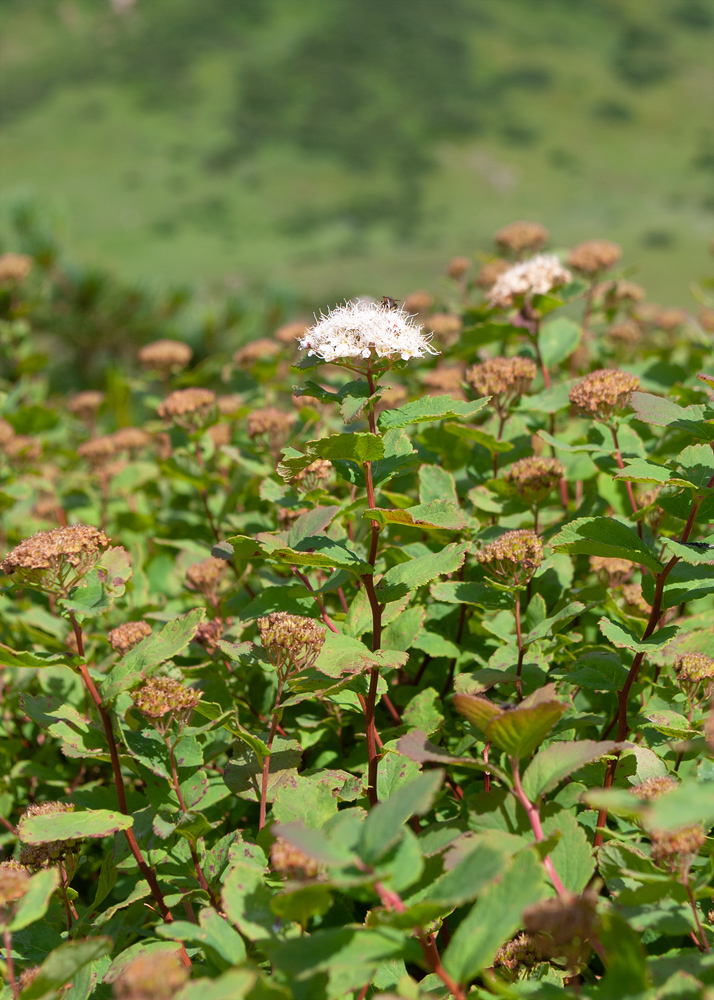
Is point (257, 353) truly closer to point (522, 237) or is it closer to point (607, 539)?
point (522, 237)

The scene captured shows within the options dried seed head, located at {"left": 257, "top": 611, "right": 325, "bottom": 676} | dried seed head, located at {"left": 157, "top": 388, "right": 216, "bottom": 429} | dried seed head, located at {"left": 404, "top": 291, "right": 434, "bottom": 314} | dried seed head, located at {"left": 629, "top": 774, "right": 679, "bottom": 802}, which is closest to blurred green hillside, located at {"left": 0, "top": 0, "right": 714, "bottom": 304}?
dried seed head, located at {"left": 404, "top": 291, "right": 434, "bottom": 314}

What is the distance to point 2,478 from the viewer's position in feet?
10.2

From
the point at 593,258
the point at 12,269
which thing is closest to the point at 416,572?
the point at 593,258

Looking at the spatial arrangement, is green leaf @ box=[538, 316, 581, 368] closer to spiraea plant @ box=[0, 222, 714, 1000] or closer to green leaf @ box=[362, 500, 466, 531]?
spiraea plant @ box=[0, 222, 714, 1000]

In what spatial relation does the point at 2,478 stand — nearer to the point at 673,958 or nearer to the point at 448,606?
the point at 448,606

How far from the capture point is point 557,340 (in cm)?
267

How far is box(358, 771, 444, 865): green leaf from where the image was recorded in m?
0.93

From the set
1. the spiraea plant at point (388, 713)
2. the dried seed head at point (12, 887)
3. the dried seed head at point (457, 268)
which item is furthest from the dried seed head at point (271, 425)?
the dried seed head at point (457, 268)

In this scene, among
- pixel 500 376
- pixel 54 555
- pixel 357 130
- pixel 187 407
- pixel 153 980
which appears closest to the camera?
pixel 153 980

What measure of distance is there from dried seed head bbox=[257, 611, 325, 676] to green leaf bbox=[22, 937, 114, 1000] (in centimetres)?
57

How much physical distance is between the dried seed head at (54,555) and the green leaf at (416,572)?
57 centimetres

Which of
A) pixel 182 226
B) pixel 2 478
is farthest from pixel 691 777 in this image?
pixel 182 226

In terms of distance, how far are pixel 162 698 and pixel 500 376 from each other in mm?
1179

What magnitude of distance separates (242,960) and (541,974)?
0.50 meters
